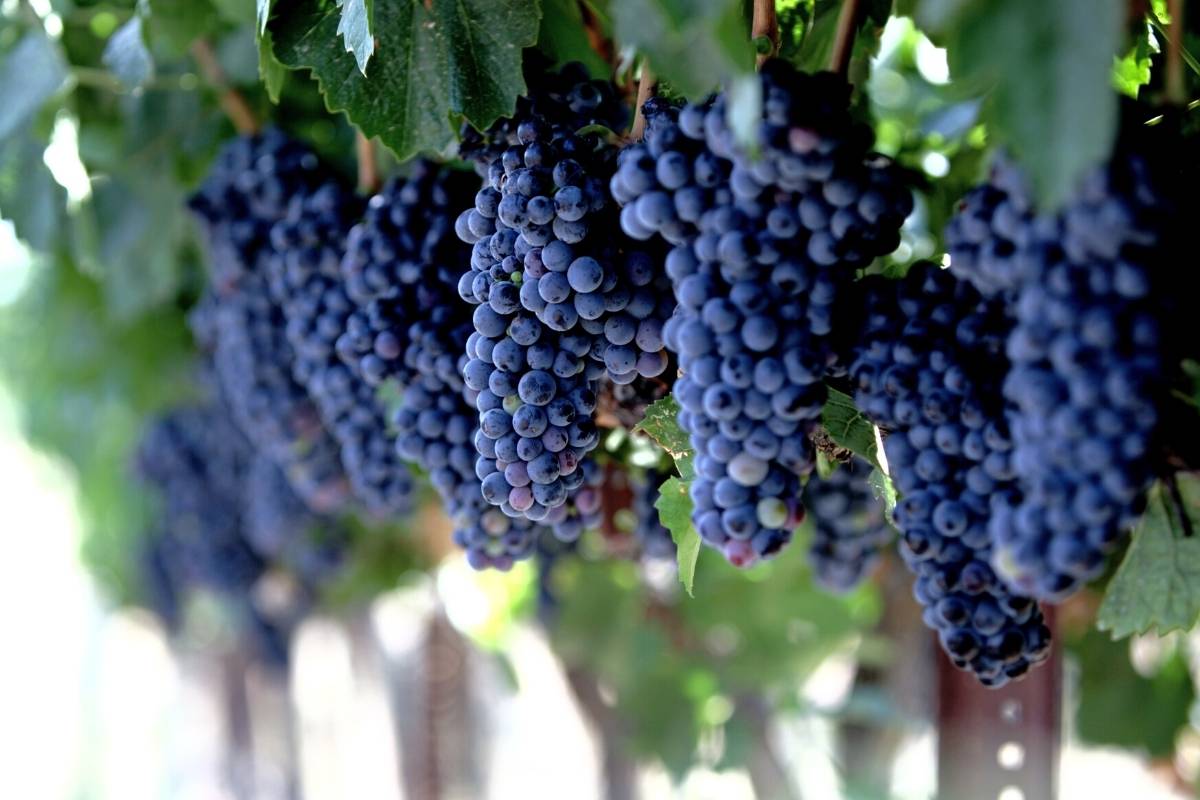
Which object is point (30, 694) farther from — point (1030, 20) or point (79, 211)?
point (1030, 20)

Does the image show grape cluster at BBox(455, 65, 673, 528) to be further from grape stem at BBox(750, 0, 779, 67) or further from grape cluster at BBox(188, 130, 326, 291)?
grape cluster at BBox(188, 130, 326, 291)

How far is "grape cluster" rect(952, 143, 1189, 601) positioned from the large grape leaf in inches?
13.9

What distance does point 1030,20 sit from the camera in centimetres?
46

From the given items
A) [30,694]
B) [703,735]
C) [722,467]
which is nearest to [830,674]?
[703,735]

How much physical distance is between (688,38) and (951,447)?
10.3 inches

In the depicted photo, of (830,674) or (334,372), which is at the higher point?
(334,372)

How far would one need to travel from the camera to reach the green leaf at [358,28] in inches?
26.3

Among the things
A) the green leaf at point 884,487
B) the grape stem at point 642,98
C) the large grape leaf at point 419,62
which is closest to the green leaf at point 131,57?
the large grape leaf at point 419,62

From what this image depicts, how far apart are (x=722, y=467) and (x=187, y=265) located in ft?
3.92

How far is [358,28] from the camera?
26.8 inches

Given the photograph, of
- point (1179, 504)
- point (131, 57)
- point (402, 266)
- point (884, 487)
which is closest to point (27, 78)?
point (131, 57)

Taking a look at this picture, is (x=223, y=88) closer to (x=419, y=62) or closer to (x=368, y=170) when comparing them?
(x=368, y=170)

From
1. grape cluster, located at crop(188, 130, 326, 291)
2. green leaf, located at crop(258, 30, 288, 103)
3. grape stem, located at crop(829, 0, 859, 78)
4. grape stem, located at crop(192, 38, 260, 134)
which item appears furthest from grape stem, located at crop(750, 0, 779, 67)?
grape stem, located at crop(192, 38, 260, 134)

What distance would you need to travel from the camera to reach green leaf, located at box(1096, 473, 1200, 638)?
618 mm
